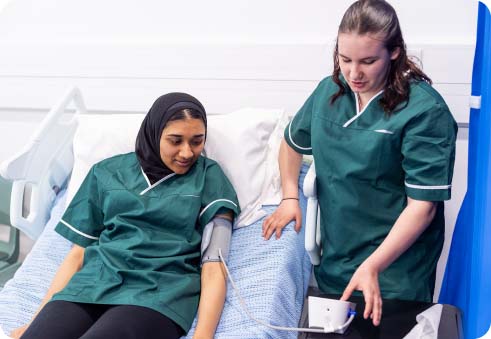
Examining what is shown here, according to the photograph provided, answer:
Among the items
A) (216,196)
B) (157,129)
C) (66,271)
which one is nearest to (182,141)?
(157,129)

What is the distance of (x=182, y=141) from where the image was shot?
2.03 meters

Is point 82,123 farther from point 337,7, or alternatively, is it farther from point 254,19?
point 337,7

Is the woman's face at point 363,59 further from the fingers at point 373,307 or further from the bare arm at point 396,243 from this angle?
the fingers at point 373,307

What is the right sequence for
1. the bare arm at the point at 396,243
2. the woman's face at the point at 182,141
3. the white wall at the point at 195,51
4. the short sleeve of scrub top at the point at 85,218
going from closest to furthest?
the bare arm at the point at 396,243
the woman's face at the point at 182,141
the short sleeve of scrub top at the point at 85,218
the white wall at the point at 195,51

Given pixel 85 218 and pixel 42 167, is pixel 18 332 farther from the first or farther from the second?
pixel 42 167

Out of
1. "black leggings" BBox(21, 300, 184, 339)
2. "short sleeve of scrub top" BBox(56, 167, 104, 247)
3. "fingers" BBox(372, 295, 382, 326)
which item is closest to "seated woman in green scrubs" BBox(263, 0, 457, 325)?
"fingers" BBox(372, 295, 382, 326)

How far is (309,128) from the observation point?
2.04 meters

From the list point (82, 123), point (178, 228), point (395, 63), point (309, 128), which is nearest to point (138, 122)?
point (82, 123)

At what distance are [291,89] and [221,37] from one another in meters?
0.35

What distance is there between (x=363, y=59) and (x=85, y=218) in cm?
99

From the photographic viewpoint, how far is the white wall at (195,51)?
7.93 feet

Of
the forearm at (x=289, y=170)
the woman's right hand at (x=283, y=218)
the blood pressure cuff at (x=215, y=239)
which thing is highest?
the forearm at (x=289, y=170)

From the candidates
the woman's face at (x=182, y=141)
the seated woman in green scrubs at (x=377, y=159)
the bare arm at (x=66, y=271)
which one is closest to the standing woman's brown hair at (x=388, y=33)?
the seated woman in green scrubs at (x=377, y=159)

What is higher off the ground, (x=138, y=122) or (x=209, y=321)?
(x=138, y=122)
